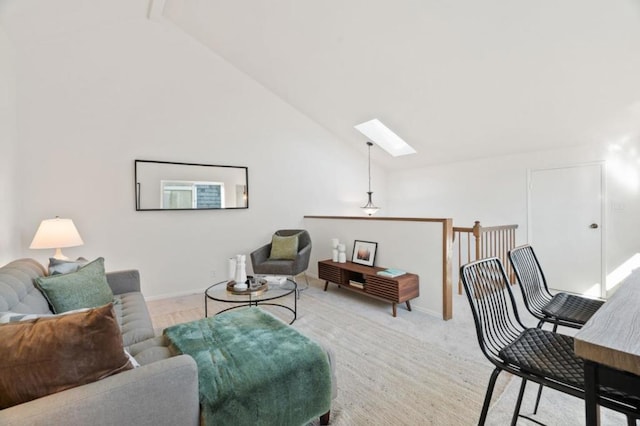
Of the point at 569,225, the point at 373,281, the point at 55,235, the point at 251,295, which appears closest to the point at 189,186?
the point at 55,235

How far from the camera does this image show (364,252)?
3.92 metres

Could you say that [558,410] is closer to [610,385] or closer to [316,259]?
[610,385]

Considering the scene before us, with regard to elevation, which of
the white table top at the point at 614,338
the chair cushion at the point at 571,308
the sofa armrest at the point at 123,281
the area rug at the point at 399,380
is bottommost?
the area rug at the point at 399,380

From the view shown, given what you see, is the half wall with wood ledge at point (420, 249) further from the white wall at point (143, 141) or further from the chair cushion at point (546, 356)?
the chair cushion at point (546, 356)

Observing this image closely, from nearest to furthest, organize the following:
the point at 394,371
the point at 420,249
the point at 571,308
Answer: the point at 571,308 → the point at 394,371 → the point at 420,249

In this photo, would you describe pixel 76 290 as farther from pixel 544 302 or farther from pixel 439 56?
pixel 439 56

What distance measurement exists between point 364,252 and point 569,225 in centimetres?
283

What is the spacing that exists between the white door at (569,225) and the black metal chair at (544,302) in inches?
102

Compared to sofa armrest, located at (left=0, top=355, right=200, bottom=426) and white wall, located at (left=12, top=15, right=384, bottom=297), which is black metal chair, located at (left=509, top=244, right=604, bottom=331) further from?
white wall, located at (left=12, top=15, right=384, bottom=297)

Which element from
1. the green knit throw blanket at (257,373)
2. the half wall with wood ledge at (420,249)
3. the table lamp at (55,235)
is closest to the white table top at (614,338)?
the green knit throw blanket at (257,373)

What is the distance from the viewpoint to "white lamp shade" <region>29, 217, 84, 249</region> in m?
2.74

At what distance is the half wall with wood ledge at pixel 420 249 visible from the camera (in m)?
3.02

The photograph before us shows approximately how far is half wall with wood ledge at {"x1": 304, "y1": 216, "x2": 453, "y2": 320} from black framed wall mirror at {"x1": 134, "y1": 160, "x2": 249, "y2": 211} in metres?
1.80

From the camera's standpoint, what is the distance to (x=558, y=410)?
1.63 m
